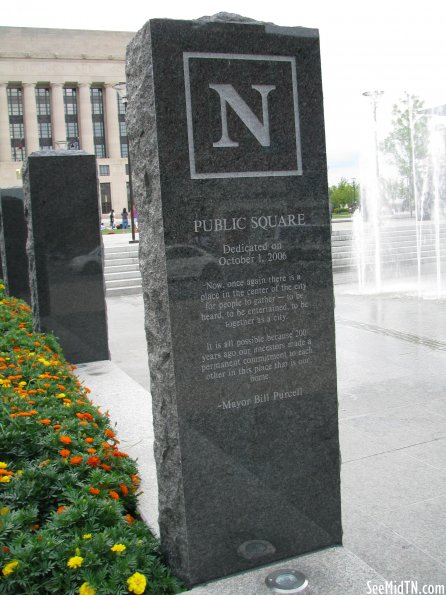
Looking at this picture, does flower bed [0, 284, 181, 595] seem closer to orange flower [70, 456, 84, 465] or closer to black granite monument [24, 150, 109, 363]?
orange flower [70, 456, 84, 465]

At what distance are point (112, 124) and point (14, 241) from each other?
2629 inches

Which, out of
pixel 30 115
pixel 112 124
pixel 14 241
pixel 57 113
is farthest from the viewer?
pixel 112 124

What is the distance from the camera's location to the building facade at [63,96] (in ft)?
221

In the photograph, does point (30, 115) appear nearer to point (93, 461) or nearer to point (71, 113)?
point (71, 113)

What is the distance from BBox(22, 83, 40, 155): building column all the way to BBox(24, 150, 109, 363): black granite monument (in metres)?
65.4

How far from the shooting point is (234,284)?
2992 mm

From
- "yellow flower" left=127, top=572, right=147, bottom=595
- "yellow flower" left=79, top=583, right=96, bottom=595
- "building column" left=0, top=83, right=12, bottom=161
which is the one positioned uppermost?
"building column" left=0, top=83, right=12, bottom=161

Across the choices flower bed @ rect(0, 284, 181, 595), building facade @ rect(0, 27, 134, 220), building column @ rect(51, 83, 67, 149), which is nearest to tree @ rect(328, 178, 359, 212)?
building facade @ rect(0, 27, 134, 220)

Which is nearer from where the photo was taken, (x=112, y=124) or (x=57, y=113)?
(x=57, y=113)

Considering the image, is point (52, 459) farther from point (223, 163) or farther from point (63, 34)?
point (63, 34)

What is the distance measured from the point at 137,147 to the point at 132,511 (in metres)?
2.13

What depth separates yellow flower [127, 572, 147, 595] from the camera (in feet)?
8.89

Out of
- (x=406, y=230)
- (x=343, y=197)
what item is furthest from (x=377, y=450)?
(x=343, y=197)

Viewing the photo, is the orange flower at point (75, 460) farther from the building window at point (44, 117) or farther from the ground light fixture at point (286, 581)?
the building window at point (44, 117)
